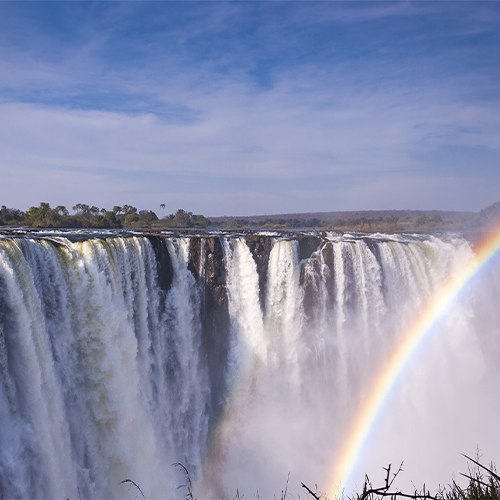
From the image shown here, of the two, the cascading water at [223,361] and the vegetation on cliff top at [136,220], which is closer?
the cascading water at [223,361]

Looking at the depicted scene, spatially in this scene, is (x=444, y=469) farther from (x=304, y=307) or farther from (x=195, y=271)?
(x=195, y=271)

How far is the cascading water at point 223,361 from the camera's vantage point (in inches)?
385

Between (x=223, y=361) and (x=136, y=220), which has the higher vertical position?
(x=136, y=220)

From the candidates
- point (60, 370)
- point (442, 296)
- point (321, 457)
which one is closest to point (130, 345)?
point (60, 370)

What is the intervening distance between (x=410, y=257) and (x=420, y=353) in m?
4.51

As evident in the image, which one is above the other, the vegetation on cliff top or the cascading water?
the vegetation on cliff top

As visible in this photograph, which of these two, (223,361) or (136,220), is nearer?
(223,361)

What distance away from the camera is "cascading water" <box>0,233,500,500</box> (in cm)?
978

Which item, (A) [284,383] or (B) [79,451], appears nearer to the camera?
(B) [79,451]

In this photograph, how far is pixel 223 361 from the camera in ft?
53.0

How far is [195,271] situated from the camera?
1536 centimetres

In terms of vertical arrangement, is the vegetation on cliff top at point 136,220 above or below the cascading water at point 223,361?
above

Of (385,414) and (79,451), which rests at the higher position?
(79,451)

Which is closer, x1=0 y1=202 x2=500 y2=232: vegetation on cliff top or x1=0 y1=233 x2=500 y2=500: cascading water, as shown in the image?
x1=0 y1=233 x2=500 y2=500: cascading water
